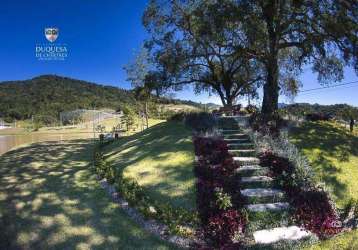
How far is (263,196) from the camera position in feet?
28.1

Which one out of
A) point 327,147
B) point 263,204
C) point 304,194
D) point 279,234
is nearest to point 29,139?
point 327,147

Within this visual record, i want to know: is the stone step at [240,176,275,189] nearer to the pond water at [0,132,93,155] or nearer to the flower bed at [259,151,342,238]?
the flower bed at [259,151,342,238]

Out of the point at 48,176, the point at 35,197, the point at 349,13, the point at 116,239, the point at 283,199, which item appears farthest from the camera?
the point at 349,13

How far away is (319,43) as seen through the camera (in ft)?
51.7

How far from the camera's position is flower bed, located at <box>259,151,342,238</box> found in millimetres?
7491

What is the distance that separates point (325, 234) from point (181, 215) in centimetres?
359

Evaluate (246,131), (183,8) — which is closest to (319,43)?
(246,131)

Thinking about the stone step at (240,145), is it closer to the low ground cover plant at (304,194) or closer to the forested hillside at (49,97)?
the low ground cover plant at (304,194)

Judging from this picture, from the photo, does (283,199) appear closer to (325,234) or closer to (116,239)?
(325,234)

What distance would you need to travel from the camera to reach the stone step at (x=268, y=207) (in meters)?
7.98

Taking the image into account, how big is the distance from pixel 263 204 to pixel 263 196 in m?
0.34

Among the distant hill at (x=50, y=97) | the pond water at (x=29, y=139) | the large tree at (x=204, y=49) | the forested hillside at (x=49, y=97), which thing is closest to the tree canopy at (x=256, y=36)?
the large tree at (x=204, y=49)

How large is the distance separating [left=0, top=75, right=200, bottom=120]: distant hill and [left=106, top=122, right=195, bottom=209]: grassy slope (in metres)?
55.6

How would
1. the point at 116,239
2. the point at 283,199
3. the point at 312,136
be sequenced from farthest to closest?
the point at 312,136, the point at 283,199, the point at 116,239
